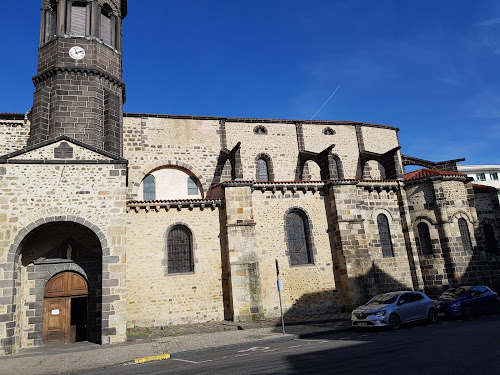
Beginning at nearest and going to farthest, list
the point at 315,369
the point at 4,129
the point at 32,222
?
the point at 315,369
the point at 32,222
the point at 4,129

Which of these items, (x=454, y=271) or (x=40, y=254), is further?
(x=454, y=271)

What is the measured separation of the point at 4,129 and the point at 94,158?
6.45 metres

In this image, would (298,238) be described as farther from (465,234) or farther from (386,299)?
(465,234)

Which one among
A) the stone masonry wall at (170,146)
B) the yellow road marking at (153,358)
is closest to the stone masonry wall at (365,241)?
the stone masonry wall at (170,146)

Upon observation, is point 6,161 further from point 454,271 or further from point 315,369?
point 454,271

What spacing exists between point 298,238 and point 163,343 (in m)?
7.80

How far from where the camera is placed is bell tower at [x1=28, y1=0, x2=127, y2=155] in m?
15.3

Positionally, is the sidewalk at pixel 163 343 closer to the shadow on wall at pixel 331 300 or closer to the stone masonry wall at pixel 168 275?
the stone masonry wall at pixel 168 275

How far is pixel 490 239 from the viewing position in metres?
20.4

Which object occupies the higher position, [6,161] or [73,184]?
[6,161]

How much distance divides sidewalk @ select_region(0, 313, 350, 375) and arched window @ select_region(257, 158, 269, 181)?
909 cm

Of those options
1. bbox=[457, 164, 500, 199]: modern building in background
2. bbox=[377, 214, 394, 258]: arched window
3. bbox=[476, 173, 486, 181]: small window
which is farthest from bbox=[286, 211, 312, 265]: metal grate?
bbox=[476, 173, 486, 181]: small window

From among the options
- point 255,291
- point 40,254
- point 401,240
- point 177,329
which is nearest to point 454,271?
point 401,240

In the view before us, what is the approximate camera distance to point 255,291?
14.6 metres
